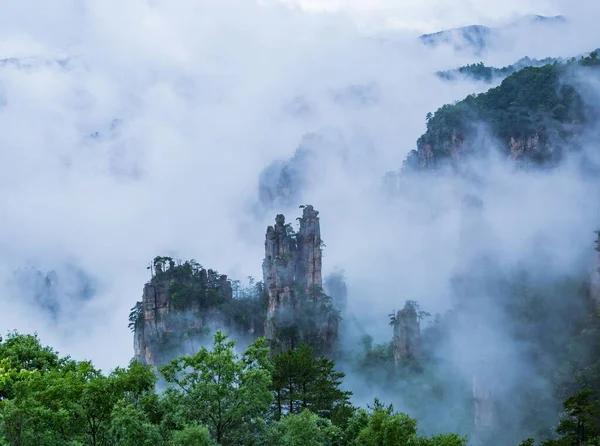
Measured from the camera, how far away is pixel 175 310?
322 feet

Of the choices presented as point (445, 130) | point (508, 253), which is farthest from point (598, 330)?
point (445, 130)

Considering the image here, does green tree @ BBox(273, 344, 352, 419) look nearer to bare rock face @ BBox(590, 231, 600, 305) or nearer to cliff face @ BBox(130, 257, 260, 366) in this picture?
bare rock face @ BBox(590, 231, 600, 305)

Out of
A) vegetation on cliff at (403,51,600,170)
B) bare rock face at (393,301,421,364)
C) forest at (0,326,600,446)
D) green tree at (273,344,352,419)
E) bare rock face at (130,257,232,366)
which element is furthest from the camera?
vegetation on cliff at (403,51,600,170)

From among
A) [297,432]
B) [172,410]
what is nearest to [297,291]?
[297,432]

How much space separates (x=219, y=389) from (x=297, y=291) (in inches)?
2584

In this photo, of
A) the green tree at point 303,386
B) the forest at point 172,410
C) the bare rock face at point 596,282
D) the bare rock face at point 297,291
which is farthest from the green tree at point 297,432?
the bare rock face at point 297,291

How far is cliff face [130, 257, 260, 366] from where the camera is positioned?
97188 millimetres

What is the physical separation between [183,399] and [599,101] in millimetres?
91006

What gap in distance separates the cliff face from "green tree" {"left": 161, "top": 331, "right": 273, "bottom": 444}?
67.9 m

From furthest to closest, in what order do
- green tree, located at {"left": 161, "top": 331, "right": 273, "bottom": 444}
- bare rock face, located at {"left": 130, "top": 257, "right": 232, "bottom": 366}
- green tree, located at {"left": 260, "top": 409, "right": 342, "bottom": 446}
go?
bare rock face, located at {"left": 130, "top": 257, "right": 232, "bottom": 366}, green tree, located at {"left": 260, "top": 409, "right": 342, "bottom": 446}, green tree, located at {"left": 161, "top": 331, "right": 273, "bottom": 444}

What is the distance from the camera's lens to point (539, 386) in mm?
62750

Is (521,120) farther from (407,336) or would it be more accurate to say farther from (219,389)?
(219,389)

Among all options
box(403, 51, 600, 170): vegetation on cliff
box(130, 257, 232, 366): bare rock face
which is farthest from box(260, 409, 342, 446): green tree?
box(403, 51, 600, 170): vegetation on cliff

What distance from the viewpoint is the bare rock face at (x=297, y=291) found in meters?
88.4
